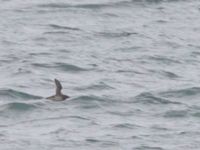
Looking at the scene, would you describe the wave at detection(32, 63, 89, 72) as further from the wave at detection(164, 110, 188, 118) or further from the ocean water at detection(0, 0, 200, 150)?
the wave at detection(164, 110, 188, 118)

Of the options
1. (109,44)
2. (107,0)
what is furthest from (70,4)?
(109,44)

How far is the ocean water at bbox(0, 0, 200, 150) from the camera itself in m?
18.0

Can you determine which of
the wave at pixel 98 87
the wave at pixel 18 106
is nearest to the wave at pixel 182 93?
the wave at pixel 98 87

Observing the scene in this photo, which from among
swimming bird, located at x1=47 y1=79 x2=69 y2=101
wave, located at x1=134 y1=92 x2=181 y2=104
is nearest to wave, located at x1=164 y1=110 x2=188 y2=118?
wave, located at x1=134 y1=92 x2=181 y2=104

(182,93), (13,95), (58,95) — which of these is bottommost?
(182,93)

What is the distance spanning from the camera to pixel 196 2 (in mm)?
28516

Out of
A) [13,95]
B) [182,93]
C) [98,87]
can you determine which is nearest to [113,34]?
[98,87]

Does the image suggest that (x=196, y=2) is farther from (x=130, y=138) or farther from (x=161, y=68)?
(x=130, y=138)

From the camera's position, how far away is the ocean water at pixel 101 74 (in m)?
18.0

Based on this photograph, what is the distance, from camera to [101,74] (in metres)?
21.9

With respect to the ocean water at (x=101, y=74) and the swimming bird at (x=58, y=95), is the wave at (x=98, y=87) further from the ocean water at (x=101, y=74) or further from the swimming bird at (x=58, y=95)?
the swimming bird at (x=58, y=95)

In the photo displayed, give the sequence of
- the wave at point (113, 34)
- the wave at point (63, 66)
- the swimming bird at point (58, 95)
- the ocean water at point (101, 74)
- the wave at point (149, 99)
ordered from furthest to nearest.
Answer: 1. the wave at point (113, 34)
2. the wave at point (63, 66)
3. the wave at point (149, 99)
4. the swimming bird at point (58, 95)
5. the ocean water at point (101, 74)

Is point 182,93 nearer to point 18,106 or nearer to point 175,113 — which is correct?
point 175,113

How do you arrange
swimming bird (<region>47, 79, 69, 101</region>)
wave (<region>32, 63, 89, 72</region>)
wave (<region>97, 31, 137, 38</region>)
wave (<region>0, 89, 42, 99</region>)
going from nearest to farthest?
swimming bird (<region>47, 79, 69, 101</region>), wave (<region>0, 89, 42, 99</region>), wave (<region>32, 63, 89, 72</region>), wave (<region>97, 31, 137, 38</region>)
